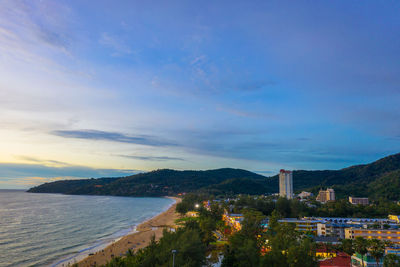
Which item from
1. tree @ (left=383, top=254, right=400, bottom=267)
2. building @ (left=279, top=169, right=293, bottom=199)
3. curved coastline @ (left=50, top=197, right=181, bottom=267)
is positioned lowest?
curved coastline @ (left=50, top=197, right=181, bottom=267)

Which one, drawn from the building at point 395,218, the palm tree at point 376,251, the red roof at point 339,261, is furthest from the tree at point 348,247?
the building at point 395,218

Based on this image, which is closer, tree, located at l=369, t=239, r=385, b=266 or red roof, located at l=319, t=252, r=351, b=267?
tree, located at l=369, t=239, r=385, b=266

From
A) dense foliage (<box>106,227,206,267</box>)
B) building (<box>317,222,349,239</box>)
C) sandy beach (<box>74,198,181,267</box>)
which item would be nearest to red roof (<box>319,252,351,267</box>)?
dense foliage (<box>106,227,206,267</box>)

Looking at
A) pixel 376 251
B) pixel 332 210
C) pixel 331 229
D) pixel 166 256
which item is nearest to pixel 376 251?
pixel 376 251

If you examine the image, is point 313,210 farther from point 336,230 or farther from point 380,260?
point 380,260

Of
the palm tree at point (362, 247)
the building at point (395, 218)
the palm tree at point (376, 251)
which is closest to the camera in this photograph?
the palm tree at point (376, 251)

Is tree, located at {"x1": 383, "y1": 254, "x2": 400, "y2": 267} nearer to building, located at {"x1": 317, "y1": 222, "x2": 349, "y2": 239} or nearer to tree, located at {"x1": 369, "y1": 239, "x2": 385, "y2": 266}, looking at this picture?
tree, located at {"x1": 369, "y1": 239, "x2": 385, "y2": 266}

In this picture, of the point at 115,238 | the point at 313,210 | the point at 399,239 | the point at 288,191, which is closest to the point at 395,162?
the point at 288,191

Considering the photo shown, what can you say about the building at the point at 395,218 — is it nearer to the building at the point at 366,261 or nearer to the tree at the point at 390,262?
the building at the point at 366,261

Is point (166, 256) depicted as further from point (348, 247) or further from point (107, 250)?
point (348, 247)
